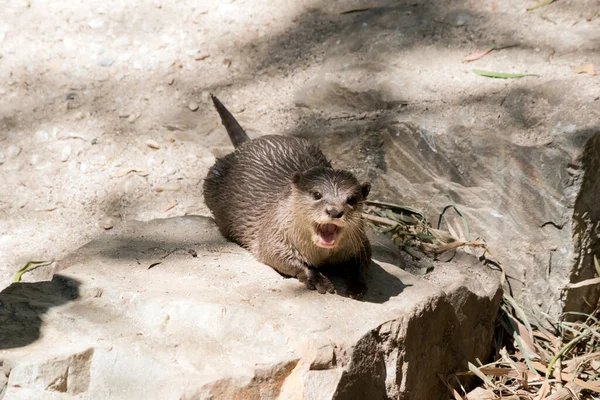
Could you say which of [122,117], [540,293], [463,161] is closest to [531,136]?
[463,161]

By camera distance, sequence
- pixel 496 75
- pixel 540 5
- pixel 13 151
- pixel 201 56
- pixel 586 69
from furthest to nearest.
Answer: pixel 201 56 → pixel 540 5 → pixel 13 151 → pixel 496 75 → pixel 586 69

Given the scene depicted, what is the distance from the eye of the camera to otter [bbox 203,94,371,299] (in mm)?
2912

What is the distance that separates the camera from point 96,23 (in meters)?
5.01

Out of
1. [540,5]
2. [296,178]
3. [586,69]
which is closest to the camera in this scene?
[296,178]

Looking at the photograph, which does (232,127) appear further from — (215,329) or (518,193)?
(215,329)

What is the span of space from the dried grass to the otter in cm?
54

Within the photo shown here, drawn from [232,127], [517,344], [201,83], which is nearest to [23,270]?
[232,127]

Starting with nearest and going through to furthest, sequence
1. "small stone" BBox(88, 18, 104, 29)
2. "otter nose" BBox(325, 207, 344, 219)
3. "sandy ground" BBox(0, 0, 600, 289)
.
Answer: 1. "otter nose" BBox(325, 207, 344, 219)
2. "sandy ground" BBox(0, 0, 600, 289)
3. "small stone" BBox(88, 18, 104, 29)

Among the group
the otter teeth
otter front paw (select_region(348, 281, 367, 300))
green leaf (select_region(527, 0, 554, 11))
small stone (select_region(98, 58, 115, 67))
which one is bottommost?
otter front paw (select_region(348, 281, 367, 300))

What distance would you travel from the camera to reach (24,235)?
3.82 m

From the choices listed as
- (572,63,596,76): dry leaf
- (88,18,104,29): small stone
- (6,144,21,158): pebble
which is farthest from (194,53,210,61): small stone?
(572,63,596,76): dry leaf

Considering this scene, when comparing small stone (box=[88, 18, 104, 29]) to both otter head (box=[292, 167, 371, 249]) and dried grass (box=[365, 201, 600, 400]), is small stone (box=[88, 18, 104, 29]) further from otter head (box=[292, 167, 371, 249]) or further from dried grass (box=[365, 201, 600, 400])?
otter head (box=[292, 167, 371, 249])

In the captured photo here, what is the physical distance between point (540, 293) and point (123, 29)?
10.2 ft

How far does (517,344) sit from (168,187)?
1.98 m
